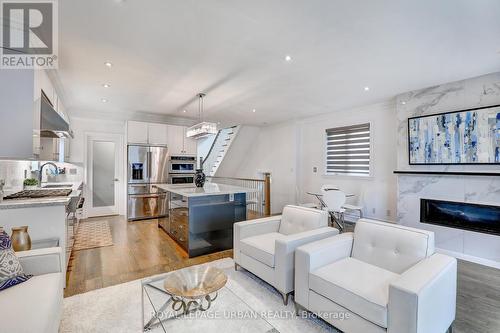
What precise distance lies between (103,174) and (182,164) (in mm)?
1921

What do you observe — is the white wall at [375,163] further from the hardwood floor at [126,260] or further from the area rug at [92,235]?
the area rug at [92,235]

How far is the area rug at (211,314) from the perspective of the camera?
1.60 metres

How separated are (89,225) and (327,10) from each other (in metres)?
5.71

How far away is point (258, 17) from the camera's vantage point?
2.12 meters

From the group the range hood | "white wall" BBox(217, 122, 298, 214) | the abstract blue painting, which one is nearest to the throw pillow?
the range hood

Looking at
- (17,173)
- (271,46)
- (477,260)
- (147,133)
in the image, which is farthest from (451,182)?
(17,173)

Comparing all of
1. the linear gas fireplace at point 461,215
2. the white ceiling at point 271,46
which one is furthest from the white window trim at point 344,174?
the linear gas fireplace at point 461,215

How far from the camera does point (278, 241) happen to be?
228 cm

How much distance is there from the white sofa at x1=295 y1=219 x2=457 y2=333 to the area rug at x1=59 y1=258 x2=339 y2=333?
20cm

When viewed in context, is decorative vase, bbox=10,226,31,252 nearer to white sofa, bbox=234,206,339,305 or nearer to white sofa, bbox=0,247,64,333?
white sofa, bbox=0,247,64,333

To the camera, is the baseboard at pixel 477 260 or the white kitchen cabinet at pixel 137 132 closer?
the baseboard at pixel 477 260

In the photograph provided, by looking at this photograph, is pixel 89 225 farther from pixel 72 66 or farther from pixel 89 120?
pixel 72 66

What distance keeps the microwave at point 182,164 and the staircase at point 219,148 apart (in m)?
1.78

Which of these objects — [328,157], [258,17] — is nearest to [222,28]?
[258,17]
